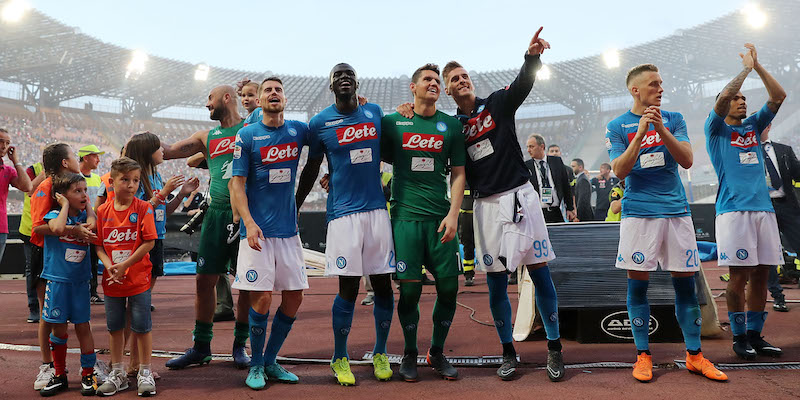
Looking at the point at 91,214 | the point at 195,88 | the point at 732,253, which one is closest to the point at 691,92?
the point at 195,88

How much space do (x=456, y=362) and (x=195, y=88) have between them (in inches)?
1533

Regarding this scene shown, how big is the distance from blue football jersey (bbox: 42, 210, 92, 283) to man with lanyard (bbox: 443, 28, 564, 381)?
263 cm

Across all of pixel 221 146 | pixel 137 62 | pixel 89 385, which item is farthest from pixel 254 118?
pixel 137 62

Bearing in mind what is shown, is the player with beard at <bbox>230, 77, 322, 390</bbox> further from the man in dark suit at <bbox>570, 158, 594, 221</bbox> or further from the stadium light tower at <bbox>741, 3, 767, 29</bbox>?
the stadium light tower at <bbox>741, 3, 767, 29</bbox>

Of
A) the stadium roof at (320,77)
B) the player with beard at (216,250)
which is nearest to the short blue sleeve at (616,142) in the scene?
the player with beard at (216,250)

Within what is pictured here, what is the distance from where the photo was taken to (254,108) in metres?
4.60

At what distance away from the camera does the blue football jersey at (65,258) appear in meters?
3.52

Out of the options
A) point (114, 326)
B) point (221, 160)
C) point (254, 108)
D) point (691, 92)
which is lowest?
point (114, 326)

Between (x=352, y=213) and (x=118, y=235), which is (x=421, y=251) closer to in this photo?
(x=352, y=213)

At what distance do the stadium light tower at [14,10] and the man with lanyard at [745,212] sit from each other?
33.0 m

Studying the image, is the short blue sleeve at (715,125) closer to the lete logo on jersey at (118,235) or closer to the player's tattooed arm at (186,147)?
the player's tattooed arm at (186,147)

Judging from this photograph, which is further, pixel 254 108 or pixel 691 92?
pixel 691 92

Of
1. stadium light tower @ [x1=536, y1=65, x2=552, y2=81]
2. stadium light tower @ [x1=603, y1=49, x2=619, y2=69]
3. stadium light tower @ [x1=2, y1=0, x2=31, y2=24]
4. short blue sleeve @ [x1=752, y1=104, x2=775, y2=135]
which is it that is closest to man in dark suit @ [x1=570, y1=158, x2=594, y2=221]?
short blue sleeve @ [x1=752, y1=104, x2=775, y2=135]

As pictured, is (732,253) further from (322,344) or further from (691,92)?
(691,92)
